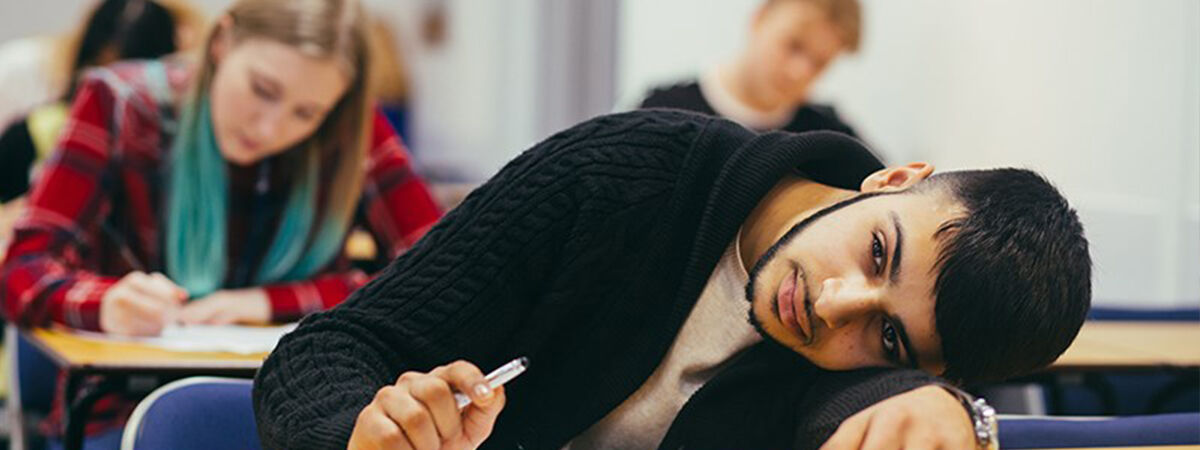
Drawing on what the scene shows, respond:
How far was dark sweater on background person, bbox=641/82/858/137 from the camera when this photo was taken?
124 inches

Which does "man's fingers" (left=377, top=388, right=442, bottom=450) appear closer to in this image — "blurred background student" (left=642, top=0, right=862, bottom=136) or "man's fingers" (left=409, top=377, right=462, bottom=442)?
"man's fingers" (left=409, top=377, right=462, bottom=442)

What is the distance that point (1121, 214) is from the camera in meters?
3.28

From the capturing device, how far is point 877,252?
3.87 ft

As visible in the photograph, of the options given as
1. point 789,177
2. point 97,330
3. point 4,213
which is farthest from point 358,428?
point 4,213

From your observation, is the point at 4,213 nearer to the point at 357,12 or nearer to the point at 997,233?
the point at 357,12

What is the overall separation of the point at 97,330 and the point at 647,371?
1.13 meters

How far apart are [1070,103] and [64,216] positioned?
7.39 feet

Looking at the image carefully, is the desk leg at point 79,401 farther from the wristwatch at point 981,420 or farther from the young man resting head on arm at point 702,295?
the wristwatch at point 981,420

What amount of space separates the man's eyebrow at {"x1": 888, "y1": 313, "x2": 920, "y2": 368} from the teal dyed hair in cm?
147

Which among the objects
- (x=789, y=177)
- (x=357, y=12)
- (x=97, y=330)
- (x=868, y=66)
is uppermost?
(x=789, y=177)

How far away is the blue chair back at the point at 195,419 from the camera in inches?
50.6

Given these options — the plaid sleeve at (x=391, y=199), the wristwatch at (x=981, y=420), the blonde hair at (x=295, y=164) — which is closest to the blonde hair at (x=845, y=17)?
the plaid sleeve at (x=391, y=199)

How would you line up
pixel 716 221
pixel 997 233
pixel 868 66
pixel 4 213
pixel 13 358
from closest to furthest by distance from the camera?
pixel 997 233, pixel 716 221, pixel 13 358, pixel 4 213, pixel 868 66

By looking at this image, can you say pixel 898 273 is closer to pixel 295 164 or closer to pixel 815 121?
pixel 295 164
